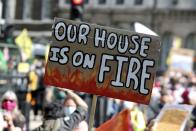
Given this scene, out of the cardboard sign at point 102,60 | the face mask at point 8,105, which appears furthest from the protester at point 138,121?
the cardboard sign at point 102,60

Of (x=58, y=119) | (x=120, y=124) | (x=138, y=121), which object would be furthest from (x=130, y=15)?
(x=120, y=124)

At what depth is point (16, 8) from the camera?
49188 millimetres

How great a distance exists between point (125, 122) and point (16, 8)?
4346 cm

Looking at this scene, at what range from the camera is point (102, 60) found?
5883 millimetres

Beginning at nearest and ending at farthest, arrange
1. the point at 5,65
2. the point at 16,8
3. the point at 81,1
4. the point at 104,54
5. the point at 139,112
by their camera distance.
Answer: the point at 104,54 → the point at 139,112 → the point at 81,1 → the point at 5,65 → the point at 16,8

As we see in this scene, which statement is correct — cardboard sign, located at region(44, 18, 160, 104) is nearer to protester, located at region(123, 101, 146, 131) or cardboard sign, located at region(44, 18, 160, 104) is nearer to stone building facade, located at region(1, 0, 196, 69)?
protester, located at region(123, 101, 146, 131)

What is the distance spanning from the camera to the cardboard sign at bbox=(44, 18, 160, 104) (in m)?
5.79

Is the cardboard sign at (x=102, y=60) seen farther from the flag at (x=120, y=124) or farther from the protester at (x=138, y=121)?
the protester at (x=138, y=121)

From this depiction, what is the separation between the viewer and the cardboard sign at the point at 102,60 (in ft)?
19.0

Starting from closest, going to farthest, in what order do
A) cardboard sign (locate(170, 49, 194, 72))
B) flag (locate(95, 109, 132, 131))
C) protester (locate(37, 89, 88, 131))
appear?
flag (locate(95, 109, 132, 131))
protester (locate(37, 89, 88, 131))
cardboard sign (locate(170, 49, 194, 72))

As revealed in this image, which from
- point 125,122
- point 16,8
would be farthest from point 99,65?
point 16,8

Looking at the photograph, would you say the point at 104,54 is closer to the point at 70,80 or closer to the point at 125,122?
the point at 70,80

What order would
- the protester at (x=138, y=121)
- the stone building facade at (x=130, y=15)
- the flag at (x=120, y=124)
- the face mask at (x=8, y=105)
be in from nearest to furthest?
the flag at (x=120, y=124), the face mask at (x=8, y=105), the protester at (x=138, y=121), the stone building facade at (x=130, y=15)

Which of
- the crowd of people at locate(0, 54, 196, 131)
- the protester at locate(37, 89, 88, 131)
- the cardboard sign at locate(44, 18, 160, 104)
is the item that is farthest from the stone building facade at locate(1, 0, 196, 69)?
the cardboard sign at locate(44, 18, 160, 104)
